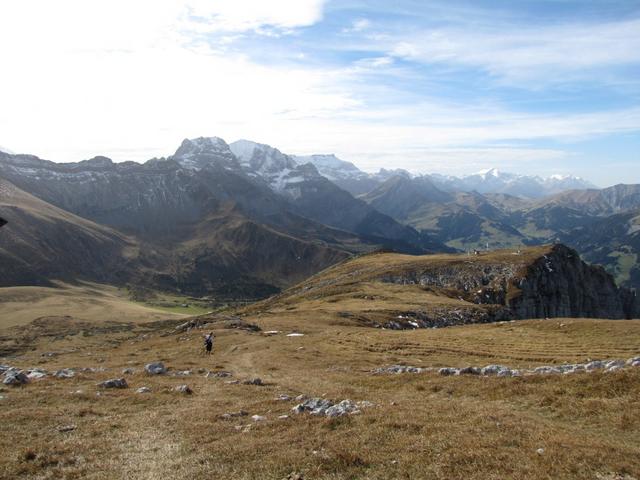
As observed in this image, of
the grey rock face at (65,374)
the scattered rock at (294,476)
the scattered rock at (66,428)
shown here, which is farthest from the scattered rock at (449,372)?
the grey rock face at (65,374)

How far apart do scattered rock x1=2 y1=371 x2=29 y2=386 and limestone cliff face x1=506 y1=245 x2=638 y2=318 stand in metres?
119

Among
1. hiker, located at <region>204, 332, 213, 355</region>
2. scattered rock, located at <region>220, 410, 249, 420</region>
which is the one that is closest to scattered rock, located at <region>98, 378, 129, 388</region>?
scattered rock, located at <region>220, 410, 249, 420</region>

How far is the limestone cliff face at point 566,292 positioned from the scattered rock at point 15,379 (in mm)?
118860

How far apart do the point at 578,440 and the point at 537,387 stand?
9226mm

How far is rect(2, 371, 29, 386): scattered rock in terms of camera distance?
3466 centimetres

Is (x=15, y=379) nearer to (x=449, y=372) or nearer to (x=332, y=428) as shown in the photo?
(x=332, y=428)

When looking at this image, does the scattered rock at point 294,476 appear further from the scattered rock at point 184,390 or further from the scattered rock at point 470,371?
the scattered rock at point 470,371

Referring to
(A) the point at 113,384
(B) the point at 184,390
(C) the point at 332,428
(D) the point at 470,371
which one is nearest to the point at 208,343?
(A) the point at 113,384

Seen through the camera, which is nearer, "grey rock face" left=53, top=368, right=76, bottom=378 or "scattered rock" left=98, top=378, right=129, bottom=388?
"scattered rock" left=98, top=378, right=129, bottom=388

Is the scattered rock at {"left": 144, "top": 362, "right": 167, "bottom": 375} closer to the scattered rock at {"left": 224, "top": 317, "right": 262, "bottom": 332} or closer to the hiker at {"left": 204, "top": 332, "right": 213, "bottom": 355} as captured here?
the hiker at {"left": 204, "top": 332, "right": 213, "bottom": 355}

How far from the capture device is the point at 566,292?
524 ft

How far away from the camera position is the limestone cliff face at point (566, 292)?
14575 centimetres

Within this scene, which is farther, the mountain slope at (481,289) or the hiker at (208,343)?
the mountain slope at (481,289)

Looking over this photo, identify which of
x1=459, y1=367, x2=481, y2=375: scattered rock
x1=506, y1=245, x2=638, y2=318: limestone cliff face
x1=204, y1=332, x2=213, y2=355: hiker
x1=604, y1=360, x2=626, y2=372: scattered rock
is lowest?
x1=506, y1=245, x2=638, y2=318: limestone cliff face
